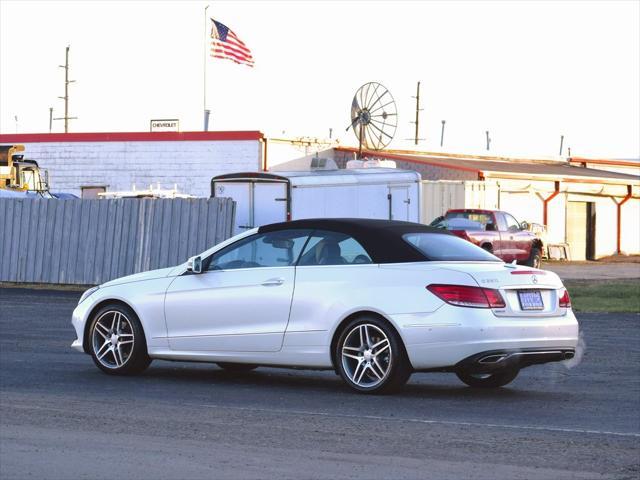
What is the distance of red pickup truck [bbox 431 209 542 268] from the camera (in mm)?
38969

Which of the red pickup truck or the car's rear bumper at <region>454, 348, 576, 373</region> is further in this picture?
the red pickup truck

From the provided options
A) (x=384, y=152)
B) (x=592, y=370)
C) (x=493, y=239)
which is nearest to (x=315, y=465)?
(x=592, y=370)

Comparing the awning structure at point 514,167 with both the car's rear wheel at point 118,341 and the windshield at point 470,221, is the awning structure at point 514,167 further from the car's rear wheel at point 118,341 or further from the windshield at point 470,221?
the car's rear wheel at point 118,341

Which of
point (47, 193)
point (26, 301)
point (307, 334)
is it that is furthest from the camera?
point (47, 193)

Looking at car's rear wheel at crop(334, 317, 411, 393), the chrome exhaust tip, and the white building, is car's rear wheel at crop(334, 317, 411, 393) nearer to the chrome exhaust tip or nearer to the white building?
the chrome exhaust tip

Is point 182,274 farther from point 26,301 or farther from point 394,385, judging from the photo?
point 26,301

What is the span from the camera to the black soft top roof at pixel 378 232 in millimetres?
12125

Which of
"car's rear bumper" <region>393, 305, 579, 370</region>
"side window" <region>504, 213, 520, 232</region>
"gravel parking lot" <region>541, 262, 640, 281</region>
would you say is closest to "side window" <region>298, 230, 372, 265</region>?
"car's rear bumper" <region>393, 305, 579, 370</region>

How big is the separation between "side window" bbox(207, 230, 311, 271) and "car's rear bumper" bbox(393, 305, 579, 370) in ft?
4.69

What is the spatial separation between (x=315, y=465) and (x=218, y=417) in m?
2.23

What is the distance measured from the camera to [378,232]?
12422 mm

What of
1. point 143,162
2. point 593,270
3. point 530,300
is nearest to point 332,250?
point 530,300

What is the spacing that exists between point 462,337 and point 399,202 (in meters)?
→ 22.6

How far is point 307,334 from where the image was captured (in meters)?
12.2
